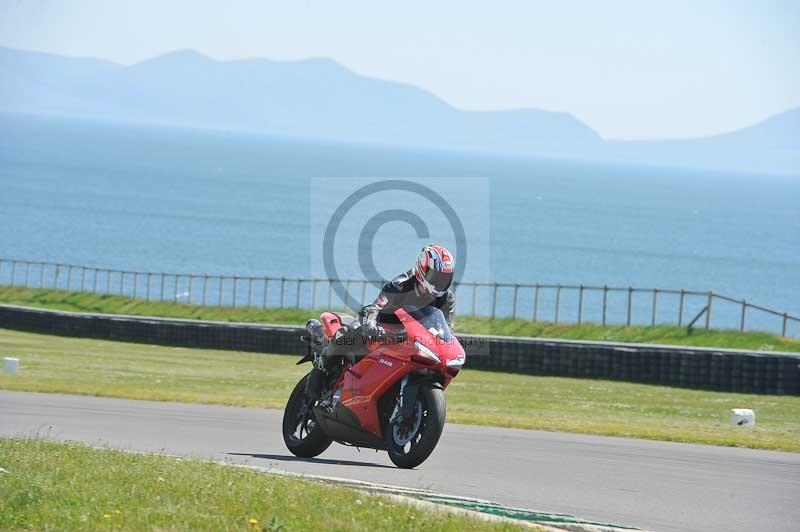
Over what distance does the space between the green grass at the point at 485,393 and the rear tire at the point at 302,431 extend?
443cm

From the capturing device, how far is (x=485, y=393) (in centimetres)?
2323

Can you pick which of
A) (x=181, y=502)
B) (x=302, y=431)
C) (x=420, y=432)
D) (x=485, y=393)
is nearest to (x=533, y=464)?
(x=420, y=432)

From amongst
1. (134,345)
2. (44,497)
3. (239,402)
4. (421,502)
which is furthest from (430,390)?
(134,345)

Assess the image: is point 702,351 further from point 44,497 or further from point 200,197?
point 200,197

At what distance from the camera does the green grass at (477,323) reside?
104 feet

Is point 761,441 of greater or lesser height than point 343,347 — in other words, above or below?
below

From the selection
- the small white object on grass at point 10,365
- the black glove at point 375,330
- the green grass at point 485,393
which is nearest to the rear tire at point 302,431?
the black glove at point 375,330

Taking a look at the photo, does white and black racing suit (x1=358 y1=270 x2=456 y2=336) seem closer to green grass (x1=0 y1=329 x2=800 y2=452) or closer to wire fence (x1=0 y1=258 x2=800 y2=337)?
green grass (x1=0 y1=329 x2=800 y2=452)

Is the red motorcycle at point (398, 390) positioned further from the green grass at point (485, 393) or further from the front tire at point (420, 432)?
the green grass at point (485, 393)

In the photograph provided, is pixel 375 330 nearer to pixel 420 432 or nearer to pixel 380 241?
pixel 420 432

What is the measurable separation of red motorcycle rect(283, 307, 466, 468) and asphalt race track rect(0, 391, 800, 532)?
32 cm

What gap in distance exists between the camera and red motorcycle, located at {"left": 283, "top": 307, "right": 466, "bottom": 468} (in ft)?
33.1

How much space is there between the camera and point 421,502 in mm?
8422

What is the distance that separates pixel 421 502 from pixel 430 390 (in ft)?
5.85
